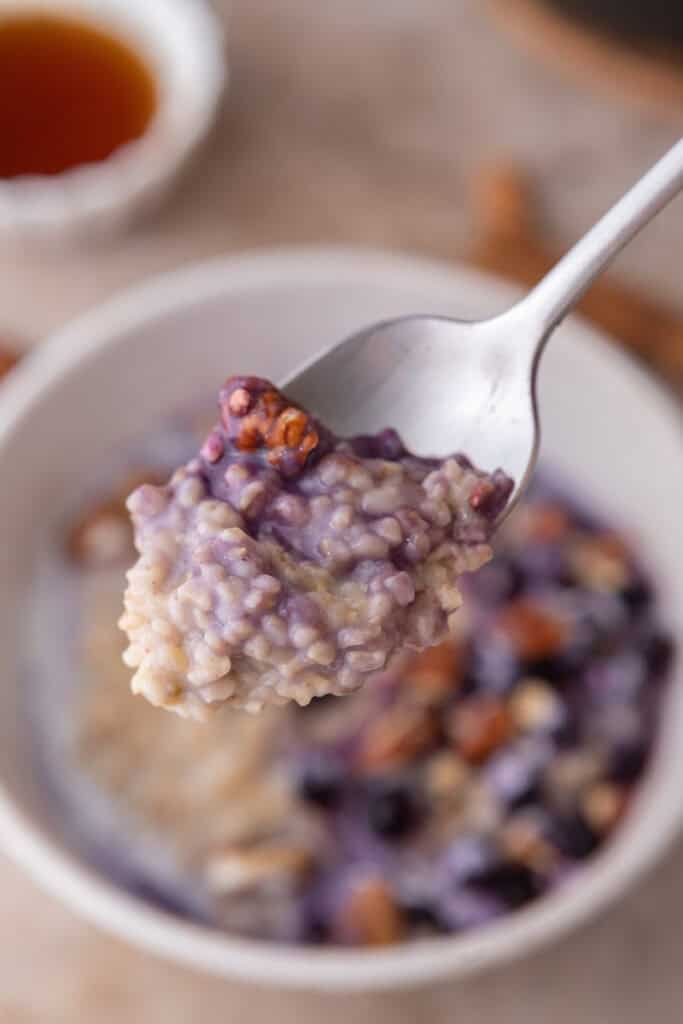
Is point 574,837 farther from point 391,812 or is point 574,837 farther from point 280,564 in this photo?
point 280,564

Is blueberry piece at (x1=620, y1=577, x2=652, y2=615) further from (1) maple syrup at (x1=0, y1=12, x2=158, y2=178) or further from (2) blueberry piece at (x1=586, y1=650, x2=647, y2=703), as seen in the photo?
(1) maple syrup at (x1=0, y1=12, x2=158, y2=178)

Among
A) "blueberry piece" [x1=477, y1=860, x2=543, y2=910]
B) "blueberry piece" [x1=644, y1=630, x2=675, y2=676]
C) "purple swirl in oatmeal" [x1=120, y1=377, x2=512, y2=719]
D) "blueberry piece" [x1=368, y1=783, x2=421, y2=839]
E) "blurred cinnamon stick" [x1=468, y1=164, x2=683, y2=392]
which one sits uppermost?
"purple swirl in oatmeal" [x1=120, y1=377, x2=512, y2=719]

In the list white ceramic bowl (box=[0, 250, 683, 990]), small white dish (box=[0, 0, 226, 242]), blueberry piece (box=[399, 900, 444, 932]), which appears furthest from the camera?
small white dish (box=[0, 0, 226, 242])

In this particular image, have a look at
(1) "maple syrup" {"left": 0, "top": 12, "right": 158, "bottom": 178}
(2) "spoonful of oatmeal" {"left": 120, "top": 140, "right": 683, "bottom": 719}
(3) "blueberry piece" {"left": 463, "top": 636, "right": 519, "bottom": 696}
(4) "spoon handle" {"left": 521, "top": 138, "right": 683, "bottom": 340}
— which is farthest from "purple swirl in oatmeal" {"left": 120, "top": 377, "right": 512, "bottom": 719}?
(1) "maple syrup" {"left": 0, "top": 12, "right": 158, "bottom": 178}

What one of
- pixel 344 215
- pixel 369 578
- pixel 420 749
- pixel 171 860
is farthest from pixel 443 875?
pixel 344 215

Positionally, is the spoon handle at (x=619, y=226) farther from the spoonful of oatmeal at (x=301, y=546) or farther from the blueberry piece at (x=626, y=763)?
the blueberry piece at (x=626, y=763)

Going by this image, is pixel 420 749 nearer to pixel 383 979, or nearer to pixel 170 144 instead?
pixel 383 979

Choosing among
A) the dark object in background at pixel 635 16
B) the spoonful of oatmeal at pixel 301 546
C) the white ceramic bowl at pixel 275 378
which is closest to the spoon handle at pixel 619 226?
the spoonful of oatmeal at pixel 301 546

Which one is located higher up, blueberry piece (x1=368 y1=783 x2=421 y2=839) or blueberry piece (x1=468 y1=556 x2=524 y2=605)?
blueberry piece (x1=468 y1=556 x2=524 y2=605)
